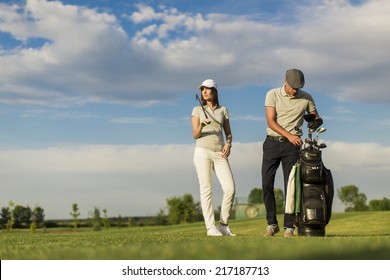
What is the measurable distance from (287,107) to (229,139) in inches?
45.1

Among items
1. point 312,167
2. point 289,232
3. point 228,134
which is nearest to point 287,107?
point 228,134

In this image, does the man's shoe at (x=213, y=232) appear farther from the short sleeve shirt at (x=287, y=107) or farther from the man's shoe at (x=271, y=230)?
the short sleeve shirt at (x=287, y=107)

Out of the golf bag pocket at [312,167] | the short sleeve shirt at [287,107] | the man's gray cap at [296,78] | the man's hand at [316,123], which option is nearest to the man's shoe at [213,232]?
the golf bag pocket at [312,167]

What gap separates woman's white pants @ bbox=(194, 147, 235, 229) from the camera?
36.3ft

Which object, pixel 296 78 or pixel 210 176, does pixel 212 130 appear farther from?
pixel 296 78

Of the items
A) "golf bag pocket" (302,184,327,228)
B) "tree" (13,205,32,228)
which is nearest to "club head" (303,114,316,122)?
"golf bag pocket" (302,184,327,228)

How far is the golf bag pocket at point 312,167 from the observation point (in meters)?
10.5

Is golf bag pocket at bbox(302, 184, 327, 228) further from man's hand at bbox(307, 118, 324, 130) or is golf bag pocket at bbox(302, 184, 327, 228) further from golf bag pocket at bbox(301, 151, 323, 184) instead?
man's hand at bbox(307, 118, 324, 130)

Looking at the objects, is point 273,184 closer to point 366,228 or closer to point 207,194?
point 207,194

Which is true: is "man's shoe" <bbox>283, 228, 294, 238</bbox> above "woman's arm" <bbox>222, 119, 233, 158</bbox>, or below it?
below

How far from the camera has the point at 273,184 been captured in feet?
37.9

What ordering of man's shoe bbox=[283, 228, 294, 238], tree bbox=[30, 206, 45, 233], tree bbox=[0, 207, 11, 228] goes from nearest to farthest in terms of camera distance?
man's shoe bbox=[283, 228, 294, 238] → tree bbox=[0, 207, 11, 228] → tree bbox=[30, 206, 45, 233]

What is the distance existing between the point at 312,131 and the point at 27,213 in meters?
30.7
